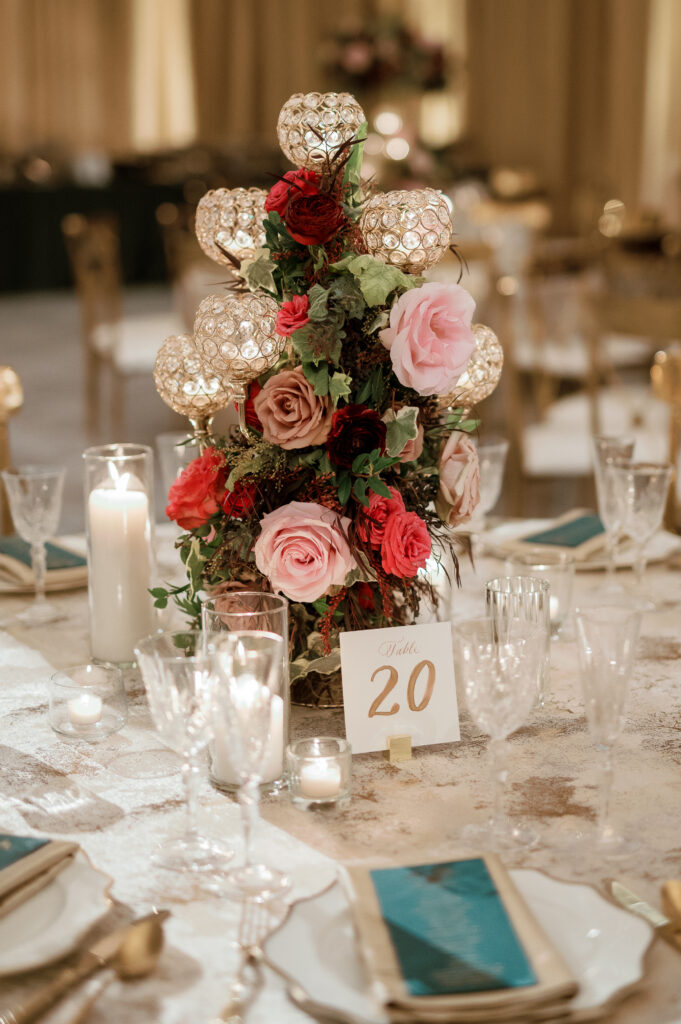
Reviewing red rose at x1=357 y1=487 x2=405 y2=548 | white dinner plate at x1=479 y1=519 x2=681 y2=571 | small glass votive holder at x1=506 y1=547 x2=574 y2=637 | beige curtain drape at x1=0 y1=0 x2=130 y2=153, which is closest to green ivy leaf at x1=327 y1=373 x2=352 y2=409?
red rose at x1=357 y1=487 x2=405 y2=548

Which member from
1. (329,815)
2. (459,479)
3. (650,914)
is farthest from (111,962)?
(459,479)

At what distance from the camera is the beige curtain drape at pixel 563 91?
9.41m

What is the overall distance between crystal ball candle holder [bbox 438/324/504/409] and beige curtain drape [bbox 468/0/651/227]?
802cm

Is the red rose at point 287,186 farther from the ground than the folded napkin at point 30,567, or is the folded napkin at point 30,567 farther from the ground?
the red rose at point 287,186

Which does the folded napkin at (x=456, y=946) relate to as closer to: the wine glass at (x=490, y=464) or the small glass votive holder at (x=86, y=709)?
the small glass votive holder at (x=86, y=709)

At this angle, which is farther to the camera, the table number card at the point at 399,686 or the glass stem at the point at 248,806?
the table number card at the point at 399,686

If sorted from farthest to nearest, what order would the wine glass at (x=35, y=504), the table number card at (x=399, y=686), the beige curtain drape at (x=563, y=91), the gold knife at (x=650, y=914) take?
the beige curtain drape at (x=563, y=91)
the wine glass at (x=35, y=504)
the table number card at (x=399, y=686)
the gold knife at (x=650, y=914)

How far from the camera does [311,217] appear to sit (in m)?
1.25

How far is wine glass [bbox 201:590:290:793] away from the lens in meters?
1.18

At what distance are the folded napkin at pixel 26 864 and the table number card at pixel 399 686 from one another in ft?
1.18

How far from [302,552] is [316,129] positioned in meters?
0.46

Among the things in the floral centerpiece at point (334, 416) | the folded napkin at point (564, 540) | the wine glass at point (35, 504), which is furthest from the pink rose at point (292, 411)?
the folded napkin at point (564, 540)

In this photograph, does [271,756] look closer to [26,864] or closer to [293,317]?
[26,864]

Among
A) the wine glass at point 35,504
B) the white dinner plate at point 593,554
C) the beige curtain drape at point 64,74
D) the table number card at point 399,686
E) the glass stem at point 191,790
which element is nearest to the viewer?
the glass stem at point 191,790
